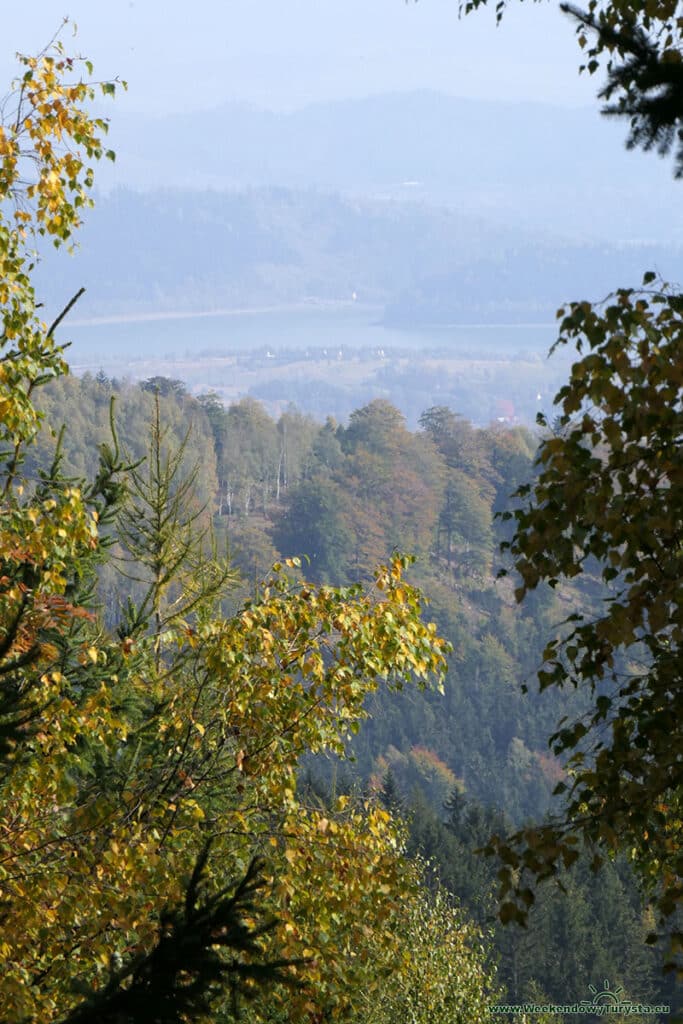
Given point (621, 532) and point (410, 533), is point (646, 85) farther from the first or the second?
point (410, 533)

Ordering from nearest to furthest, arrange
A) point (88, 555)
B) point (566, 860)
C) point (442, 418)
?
point (566, 860)
point (88, 555)
point (442, 418)

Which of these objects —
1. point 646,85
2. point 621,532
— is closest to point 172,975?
point 621,532

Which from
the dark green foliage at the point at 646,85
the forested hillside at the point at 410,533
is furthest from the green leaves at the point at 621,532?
the forested hillside at the point at 410,533

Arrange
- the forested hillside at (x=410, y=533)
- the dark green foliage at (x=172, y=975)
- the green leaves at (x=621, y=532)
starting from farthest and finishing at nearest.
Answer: the forested hillside at (x=410, y=533), the green leaves at (x=621, y=532), the dark green foliage at (x=172, y=975)

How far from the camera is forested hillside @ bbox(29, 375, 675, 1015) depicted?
114 metres

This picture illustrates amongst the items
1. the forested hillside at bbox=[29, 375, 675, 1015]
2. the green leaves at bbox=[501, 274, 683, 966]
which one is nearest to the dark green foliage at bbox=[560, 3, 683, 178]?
the green leaves at bbox=[501, 274, 683, 966]

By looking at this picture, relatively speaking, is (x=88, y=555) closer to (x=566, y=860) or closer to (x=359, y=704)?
(x=359, y=704)

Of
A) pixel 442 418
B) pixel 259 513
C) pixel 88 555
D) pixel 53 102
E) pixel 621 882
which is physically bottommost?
pixel 621 882

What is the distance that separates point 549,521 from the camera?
4.27m

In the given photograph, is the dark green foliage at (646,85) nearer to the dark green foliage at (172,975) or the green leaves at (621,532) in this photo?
the green leaves at (621,532)

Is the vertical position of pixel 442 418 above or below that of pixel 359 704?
above

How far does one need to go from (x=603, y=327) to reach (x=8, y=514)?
13.4 feet

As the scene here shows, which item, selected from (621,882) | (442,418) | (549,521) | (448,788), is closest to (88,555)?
(549,521)

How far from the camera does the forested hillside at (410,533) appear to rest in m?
114
